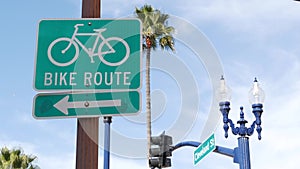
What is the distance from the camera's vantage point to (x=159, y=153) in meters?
10.1

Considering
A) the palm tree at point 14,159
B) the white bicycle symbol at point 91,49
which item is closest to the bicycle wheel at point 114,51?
the white bicycle symbol at point 91,49

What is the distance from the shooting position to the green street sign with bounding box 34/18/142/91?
9.06 feet

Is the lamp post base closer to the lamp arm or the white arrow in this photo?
the lamp arm

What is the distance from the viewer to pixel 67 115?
276 cm

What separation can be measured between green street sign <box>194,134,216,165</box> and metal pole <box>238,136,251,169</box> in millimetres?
956

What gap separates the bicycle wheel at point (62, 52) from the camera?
2799mm

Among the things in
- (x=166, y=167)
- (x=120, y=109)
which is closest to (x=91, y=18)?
(x=120, y=109)

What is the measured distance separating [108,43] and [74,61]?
24 centimetres

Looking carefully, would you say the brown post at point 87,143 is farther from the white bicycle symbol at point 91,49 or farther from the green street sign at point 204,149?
the green street sign at point 204,149

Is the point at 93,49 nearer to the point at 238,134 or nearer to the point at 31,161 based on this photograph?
the point at 238,134

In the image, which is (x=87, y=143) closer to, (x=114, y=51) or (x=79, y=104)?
(x=79, y=104)

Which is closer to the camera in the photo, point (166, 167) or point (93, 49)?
point (93, 49)

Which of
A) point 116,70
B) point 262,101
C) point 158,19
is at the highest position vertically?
point 158,19

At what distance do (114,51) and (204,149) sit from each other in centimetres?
784
